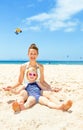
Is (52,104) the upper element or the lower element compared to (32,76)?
lower

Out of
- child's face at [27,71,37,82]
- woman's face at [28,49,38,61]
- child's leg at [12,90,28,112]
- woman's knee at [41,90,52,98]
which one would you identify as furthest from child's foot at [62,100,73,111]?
woman's face at [28,49,38,61]

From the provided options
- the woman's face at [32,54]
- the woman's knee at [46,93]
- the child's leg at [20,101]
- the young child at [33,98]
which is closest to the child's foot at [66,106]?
the young child at [33,98]

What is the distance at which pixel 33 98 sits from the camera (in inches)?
236

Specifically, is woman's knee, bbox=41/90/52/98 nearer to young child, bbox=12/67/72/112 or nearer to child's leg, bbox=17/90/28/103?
young child, bbox=12/67/72/112

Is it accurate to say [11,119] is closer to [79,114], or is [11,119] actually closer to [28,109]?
[28,109]

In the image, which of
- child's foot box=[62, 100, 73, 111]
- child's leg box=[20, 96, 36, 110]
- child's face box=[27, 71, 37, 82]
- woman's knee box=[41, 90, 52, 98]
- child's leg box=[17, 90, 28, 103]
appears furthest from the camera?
child's face box=[27, 71, 37, 82]

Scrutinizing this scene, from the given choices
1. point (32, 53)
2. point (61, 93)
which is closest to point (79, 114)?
point (32, 53)

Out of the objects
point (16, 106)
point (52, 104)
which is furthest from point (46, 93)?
point (16, 106)

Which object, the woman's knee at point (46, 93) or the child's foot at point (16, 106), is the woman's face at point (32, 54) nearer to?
the woman's knee at point (46, 93)

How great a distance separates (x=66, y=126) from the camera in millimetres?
4930

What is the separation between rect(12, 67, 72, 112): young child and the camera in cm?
560

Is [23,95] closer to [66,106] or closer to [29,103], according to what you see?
[29,103]

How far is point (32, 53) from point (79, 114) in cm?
179

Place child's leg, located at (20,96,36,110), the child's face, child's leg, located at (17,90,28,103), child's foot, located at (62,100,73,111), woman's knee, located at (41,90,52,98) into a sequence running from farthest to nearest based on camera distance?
the child's face → woman's knee, located at (41,90,52,98) → child's leg, located at (17,90,28,103) → child's leg, located at (20,96,36,110) → child's foot, located at (62,100,73,111)
